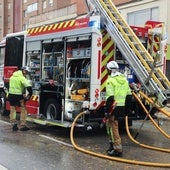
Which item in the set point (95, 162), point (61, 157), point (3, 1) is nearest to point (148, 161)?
point (95, 162)

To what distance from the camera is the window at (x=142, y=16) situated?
24.7 metres

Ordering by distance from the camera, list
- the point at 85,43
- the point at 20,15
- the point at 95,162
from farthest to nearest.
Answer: the point at 20,15 < the point at 85,43 < the point at 95,162

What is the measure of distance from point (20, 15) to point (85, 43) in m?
63.7

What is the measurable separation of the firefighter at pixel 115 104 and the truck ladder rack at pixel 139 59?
1.16 m

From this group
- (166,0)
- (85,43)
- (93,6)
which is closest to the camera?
(85,43)

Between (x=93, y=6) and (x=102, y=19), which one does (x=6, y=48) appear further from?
(x=102, y=19)

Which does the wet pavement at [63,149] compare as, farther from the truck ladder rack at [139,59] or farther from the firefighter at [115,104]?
the truck ladder rack at [139,59]

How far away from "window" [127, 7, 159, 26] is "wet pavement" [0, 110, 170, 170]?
14.3 meters

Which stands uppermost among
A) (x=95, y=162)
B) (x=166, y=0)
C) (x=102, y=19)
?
(x=166, y=0)

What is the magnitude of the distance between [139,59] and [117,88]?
179cm

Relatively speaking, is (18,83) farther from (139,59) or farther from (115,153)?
(115,153)

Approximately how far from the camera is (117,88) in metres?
7.97

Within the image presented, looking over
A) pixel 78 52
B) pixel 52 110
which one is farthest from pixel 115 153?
pixel 52 110

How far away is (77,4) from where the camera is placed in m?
36.9
